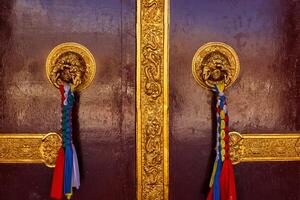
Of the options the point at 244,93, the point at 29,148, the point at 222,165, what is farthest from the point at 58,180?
the point at 244,93

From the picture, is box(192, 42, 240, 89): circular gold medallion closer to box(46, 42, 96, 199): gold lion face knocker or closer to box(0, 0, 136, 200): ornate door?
box(0, 0, 136, 200): ornate door

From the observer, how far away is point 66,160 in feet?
7.14

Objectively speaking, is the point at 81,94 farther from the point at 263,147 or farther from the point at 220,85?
the point at 263,147

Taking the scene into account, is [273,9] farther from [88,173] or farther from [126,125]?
[88,173]

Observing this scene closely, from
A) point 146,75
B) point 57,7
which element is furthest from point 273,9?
point 57,7

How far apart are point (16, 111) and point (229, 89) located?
1385mm

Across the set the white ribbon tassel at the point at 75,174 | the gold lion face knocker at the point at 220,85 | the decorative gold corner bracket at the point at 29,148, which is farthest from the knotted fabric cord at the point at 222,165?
the decorative gold corner bracket at the point at 29,148

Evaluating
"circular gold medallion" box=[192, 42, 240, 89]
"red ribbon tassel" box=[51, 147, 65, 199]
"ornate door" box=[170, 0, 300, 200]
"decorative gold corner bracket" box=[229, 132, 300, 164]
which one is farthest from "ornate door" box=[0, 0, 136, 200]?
"decorative gold corner bracket" box=[229, 132, 300, 164]

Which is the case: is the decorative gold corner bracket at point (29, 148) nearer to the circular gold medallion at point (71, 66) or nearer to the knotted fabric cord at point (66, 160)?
the knotted fabric cord at point (66, 160)

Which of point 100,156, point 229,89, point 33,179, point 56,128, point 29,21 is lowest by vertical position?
point 33,179

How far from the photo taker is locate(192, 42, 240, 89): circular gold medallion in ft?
7.49

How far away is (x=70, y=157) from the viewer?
2.18 meters

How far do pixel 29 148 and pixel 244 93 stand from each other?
143cm

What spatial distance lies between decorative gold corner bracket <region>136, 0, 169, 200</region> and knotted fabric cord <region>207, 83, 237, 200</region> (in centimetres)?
32
